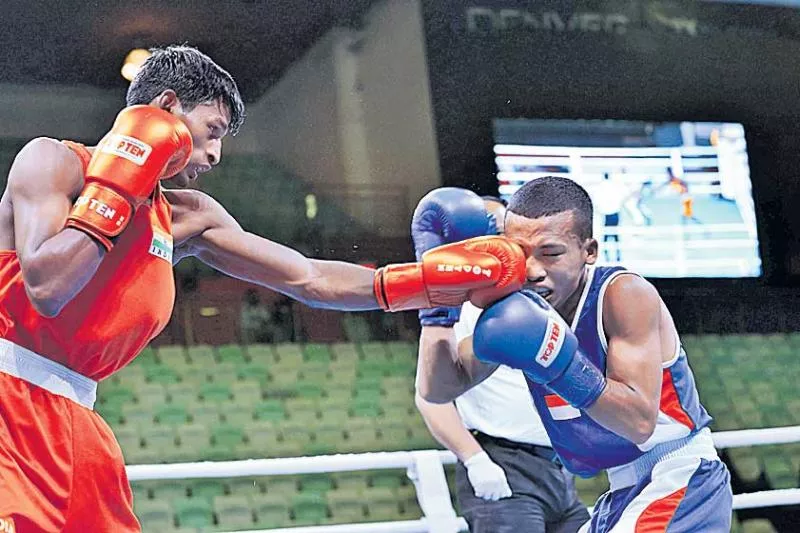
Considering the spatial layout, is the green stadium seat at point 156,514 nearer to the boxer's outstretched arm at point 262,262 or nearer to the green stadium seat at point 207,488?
the green stadium seat at point 207,488

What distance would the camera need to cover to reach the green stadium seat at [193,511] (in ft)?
18.2

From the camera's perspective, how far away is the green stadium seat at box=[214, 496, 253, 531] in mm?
5559

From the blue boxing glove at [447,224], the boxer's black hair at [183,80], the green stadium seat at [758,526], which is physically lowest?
the green stadium seat at [758,526]

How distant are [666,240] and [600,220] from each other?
1.78ft

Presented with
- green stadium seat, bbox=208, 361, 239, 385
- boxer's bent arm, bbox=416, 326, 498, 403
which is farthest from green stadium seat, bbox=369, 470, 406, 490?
boxer's bent arm, bbox=416, 326, 498, 403

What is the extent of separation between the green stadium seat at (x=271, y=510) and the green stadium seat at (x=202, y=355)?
1.20m

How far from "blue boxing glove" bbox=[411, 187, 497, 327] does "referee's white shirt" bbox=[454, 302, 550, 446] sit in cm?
72

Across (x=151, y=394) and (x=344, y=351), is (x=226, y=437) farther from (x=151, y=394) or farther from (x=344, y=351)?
(x=344, y=351)

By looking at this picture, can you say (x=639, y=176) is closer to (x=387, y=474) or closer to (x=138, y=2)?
(x=387, y=474)

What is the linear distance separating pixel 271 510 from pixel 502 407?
3185 millimetres

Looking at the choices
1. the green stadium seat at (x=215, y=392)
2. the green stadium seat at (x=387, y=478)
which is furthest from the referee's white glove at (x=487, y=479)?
the green stadium seat at (x=215, y=392)

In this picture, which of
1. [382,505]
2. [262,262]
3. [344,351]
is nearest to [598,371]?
[262,262]

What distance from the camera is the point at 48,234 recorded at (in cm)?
159

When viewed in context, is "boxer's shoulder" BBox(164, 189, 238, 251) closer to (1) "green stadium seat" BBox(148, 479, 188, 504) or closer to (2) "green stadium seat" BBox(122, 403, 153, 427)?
(1) "green stadium seat" BBox(148, 479, 188, 504)
